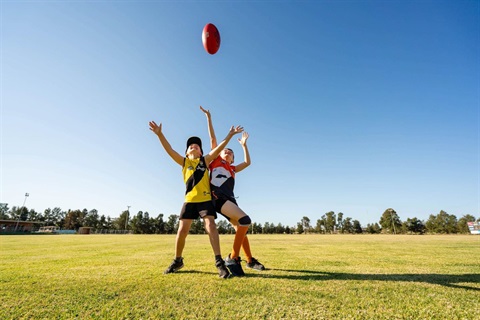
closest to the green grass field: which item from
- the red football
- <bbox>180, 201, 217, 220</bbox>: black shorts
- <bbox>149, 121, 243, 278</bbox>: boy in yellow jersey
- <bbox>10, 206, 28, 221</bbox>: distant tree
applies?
<bbox>149, 121, 243, 278</bbox>: boy in yellow jersey

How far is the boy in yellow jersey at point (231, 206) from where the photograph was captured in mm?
3625

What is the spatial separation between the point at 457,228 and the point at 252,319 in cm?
11700

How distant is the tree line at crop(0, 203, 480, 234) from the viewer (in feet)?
299

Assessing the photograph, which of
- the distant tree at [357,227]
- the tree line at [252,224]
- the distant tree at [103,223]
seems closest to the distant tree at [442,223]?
the tree line at [252,224]

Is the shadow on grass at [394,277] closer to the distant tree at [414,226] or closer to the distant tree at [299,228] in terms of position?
the distant tree at [414,226]

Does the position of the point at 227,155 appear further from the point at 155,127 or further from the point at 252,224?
the point at 252,224

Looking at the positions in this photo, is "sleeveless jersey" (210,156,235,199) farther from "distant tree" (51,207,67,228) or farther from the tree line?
"distant tree" (51,207,67,228)

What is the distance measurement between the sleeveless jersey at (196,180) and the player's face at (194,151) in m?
0.15

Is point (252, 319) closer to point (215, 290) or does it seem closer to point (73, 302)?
point (215, 290)

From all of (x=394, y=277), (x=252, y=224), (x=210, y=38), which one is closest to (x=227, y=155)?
(x=210, y=38)

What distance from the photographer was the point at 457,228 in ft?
277

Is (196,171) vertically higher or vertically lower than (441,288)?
higher

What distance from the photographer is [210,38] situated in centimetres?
539

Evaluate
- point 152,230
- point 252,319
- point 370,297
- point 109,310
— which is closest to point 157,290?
point 109,310
